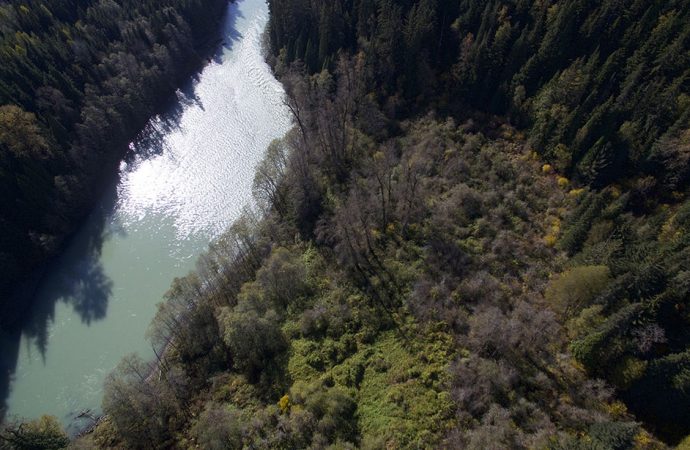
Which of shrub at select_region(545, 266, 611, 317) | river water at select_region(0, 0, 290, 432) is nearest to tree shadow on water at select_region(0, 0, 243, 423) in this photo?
river water at select_region(0, 0, 290, 432)

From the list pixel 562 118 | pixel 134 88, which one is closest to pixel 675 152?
pixel 562 118

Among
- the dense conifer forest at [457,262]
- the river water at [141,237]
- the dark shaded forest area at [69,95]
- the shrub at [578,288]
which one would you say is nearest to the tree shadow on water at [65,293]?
the river water at [141,237]

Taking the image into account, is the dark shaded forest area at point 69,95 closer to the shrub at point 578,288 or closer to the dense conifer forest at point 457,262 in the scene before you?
the dense conifer forest at point 457,262

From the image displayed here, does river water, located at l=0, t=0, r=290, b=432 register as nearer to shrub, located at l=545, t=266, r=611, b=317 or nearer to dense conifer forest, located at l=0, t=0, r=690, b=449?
dense conifer forest, located at l=0, t=0, r=690, b=449

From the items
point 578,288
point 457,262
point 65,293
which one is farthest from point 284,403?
point 65,293

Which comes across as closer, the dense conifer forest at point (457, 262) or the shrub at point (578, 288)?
the dense conifer forest at point (457, 262)

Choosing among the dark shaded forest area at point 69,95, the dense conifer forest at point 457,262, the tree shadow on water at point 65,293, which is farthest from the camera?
the dark shaded forest area at point 69,95

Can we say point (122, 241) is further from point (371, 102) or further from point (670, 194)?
point (670, 194)
